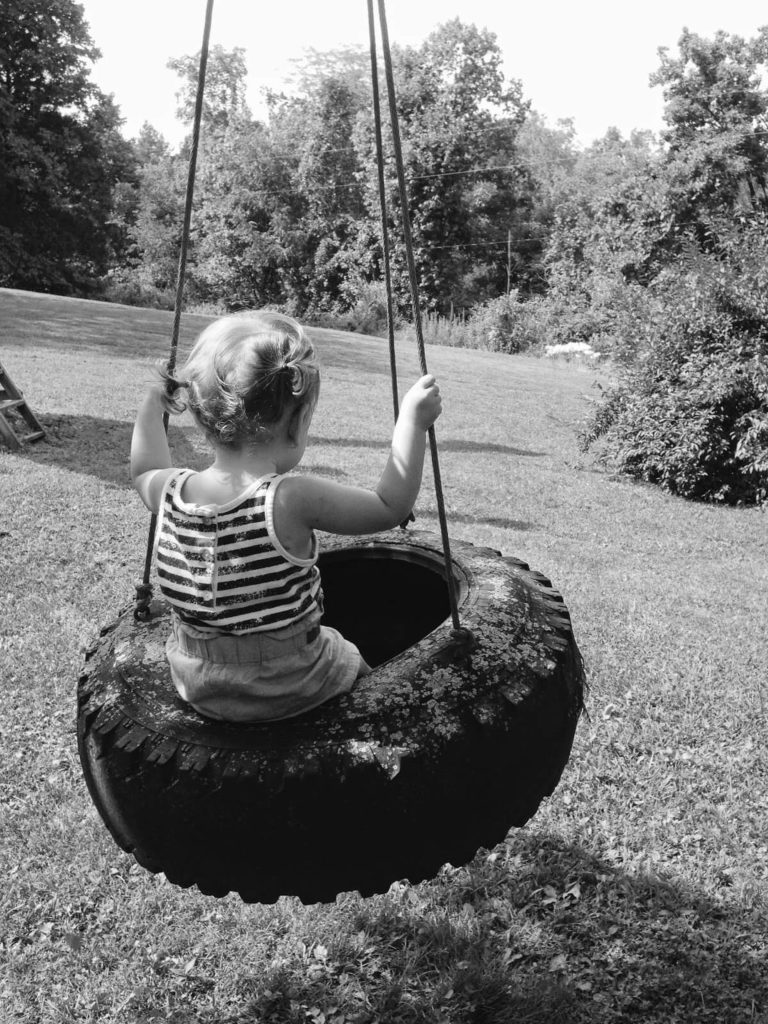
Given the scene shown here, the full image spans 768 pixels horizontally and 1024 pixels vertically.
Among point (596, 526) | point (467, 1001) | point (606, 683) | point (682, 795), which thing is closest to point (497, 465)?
point (596, 526)

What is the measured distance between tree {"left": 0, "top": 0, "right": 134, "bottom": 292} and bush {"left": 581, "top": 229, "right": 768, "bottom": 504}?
28861 millimetres

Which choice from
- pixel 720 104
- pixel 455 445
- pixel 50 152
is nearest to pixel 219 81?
pixel 50 152

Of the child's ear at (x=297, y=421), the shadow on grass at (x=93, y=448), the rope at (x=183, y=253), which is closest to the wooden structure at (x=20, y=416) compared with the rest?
the shadow on grass at (x=93, y=448)

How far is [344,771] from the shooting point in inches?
63.7

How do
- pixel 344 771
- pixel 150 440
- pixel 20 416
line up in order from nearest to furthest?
pixel 344 771 → pixel 150 440 → pixel 20 416

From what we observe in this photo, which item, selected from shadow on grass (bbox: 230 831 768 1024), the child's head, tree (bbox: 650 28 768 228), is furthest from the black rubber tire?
tree (bbox: 650 28 768 228)

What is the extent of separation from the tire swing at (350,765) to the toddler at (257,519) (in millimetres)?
82

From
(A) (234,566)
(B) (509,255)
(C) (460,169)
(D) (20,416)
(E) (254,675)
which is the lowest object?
(D) (20,416)

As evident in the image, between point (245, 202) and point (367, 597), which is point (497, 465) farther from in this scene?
point (245, 202)

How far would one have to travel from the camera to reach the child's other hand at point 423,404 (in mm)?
1746

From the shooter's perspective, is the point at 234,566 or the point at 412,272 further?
the point at 412,272

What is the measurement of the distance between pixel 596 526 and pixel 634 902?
4890 millimetres

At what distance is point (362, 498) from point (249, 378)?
33cm

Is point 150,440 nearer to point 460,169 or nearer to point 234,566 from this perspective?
point 234,566
